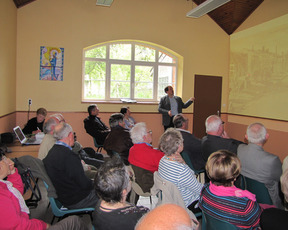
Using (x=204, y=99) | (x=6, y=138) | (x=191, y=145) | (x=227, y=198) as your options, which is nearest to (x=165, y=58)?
(x=204, y=99)

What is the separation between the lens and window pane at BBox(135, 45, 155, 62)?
6934mm

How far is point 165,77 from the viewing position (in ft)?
23.8

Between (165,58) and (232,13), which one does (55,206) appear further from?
(232,13)

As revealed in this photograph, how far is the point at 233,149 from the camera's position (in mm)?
2938

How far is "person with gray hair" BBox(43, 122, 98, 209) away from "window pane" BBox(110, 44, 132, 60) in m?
4.74

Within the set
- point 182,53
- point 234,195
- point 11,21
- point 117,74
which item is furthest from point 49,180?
point 182,53

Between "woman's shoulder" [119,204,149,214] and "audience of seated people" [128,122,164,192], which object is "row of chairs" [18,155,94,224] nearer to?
"audience of seated people" [128,122,164,192]

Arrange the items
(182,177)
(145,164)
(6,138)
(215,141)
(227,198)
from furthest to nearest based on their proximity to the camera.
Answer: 1. (6,138)
2. (215,141)
3. (145,164)
4. (182,177)
5. (227,198)

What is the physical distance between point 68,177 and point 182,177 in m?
0.97

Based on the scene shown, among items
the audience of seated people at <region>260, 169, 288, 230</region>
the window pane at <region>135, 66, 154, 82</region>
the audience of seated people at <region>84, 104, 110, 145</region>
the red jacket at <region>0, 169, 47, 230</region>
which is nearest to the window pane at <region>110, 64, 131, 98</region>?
the window pane at <region>135, 66, 154, 82</region>

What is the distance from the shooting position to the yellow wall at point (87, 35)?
19.6ft

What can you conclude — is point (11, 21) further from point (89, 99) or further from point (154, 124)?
point (154, 124)

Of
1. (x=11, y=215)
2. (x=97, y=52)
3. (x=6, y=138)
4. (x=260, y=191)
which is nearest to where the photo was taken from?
(x=11, y=215)

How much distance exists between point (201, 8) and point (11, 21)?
3.87m
